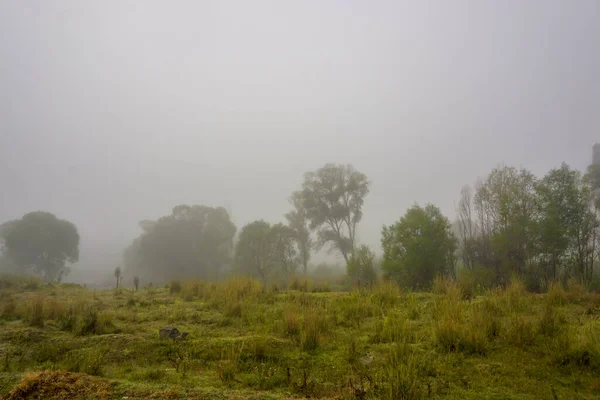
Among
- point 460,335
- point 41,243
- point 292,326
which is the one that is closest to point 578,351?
point 460,335

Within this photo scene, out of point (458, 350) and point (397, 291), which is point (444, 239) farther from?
point (458, 350)

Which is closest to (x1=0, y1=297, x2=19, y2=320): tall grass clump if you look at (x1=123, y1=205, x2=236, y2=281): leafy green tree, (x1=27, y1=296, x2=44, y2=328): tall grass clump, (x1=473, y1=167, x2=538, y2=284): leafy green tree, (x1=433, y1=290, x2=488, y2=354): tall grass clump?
(x1=27, y1=296, x2=44, y2=328): tall grass clump

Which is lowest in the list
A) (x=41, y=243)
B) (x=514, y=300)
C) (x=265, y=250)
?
(x=514, y=300)

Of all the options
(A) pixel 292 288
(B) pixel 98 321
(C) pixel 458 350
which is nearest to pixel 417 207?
(A) pixel 292 288

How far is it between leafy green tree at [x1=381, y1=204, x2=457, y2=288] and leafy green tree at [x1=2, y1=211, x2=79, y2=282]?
42467mm

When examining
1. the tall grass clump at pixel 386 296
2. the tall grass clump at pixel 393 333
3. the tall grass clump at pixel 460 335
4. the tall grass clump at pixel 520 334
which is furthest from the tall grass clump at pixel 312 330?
the tall grass clump at pixel 520 334

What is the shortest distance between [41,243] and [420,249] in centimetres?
4797

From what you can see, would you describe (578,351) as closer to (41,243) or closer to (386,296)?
(386,296)

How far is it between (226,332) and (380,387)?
13.3ft

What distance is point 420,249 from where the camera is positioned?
54.9 ft

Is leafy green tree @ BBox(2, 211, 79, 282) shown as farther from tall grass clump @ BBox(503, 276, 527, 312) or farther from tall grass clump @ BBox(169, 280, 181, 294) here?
tall grass clump @ BBox(503, 276, 527, 312)

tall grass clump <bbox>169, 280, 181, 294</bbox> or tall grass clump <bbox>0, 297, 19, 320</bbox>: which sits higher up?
tall grass clump <bbox>0, 297, 19, 320</bbox>

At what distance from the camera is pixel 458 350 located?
479 cm

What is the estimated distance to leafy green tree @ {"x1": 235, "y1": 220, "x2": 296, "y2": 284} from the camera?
36.0 m
